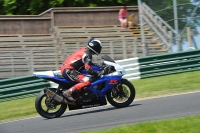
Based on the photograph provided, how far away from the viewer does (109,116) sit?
10492 mm

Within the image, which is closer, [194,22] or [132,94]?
[132,94]

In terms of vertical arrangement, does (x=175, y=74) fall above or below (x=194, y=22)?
below

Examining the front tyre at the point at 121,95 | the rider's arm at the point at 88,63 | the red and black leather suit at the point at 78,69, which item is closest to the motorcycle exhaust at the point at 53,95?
the red and black leather suit at the point at 78,69

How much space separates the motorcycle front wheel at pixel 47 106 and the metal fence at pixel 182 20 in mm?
7096

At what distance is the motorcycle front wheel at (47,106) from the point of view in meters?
11.4

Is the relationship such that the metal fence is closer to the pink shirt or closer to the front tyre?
the front tyre

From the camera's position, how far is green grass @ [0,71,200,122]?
1328cm

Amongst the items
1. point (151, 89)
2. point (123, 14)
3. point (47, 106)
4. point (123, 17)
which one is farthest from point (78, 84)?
point (123, 17)

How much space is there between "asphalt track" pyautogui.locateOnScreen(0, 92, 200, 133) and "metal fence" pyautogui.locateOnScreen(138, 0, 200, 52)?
5452mm

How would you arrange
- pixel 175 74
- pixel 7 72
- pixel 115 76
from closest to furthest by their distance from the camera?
pixel 115 76 → pixel 175 74 → pixel 7 72

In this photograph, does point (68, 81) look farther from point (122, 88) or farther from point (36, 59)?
point (36, 59)

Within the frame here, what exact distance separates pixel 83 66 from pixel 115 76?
769 mm

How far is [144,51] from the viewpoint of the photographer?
59.8 ft

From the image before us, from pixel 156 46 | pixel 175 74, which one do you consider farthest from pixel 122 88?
pixel 156 46
